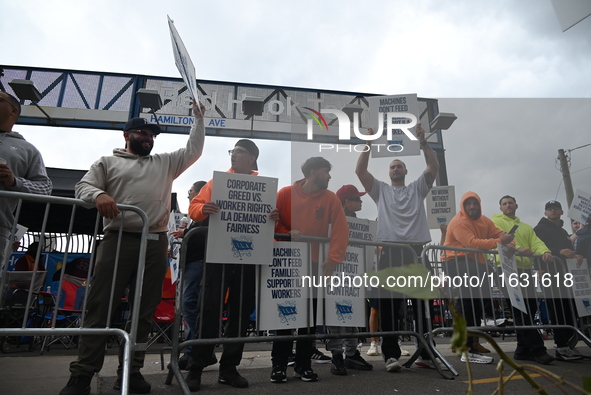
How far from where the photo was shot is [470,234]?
186 inches

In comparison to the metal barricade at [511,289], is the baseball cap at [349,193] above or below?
above

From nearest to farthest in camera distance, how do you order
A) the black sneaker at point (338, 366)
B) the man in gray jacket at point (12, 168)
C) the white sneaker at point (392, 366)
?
the man in gray jacket at point (12, 168)
the black sneaker at point (338, 366)
the white sneaker at point (392, 366)

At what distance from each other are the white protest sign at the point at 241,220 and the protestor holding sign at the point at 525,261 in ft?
9.55

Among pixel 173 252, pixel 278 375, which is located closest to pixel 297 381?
pixel 278 375

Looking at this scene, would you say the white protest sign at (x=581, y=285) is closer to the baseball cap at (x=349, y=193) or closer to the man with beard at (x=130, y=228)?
the baseball cap at (x=349, y=193)

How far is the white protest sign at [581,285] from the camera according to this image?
4902 mm

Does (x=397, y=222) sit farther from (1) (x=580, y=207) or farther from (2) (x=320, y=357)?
(1) (x=580, y=207)

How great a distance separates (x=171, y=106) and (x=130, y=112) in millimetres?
980

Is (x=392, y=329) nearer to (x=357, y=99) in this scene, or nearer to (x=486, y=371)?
(x=486, y=371)

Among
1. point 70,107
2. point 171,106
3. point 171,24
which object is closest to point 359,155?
point 171,24

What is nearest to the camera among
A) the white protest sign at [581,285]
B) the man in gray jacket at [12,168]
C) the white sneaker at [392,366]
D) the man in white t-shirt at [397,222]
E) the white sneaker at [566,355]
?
the man in gray jacket at [12,168]

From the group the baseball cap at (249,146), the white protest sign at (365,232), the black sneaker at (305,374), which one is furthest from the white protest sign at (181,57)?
the black sneaker at (305,374)

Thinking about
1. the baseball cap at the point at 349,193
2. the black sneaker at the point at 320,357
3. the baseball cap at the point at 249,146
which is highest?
the baseball cap at the point at 249,146

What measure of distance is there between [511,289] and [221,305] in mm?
3018
